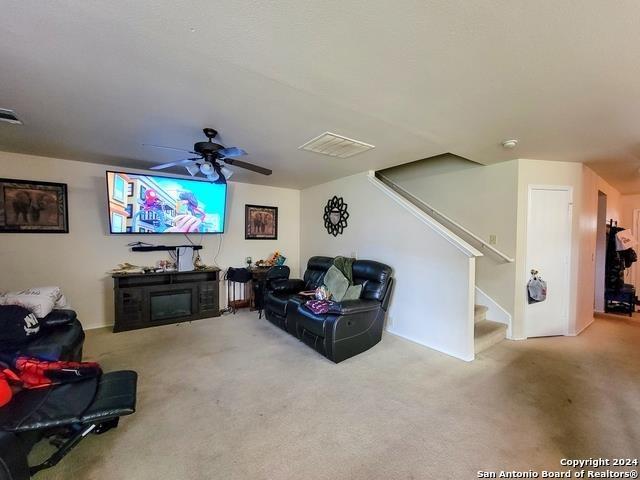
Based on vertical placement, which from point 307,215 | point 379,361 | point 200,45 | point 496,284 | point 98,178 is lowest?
point 379,361

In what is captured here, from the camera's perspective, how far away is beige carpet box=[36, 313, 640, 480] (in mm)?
1616

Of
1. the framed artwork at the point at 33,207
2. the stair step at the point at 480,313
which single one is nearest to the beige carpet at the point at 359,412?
the stair step at the point at 480,313

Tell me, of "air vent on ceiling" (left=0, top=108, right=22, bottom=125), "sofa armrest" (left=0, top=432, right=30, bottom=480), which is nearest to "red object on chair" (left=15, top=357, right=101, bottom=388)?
"sofa armrest" (left=0, top=432, right=30, bottom=480)

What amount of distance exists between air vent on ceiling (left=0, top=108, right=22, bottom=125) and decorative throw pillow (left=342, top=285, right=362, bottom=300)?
364 centimetres

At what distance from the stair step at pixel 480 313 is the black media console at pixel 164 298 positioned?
153 inches

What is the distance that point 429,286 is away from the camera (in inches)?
133

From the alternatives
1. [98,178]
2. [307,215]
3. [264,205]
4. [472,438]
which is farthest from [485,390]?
[98,178]

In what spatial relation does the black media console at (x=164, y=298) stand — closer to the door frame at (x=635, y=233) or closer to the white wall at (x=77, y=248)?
the white wall at (x=77, y=248)

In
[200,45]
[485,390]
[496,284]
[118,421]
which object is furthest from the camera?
[496,284]

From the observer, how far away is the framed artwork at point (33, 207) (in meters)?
3.39

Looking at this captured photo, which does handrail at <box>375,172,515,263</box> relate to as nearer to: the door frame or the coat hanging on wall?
the coat hanging on wall

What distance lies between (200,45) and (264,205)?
3994 mm

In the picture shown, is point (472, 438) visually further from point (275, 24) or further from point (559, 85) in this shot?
point (275, 24)

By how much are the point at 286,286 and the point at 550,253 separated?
12.1 feet
